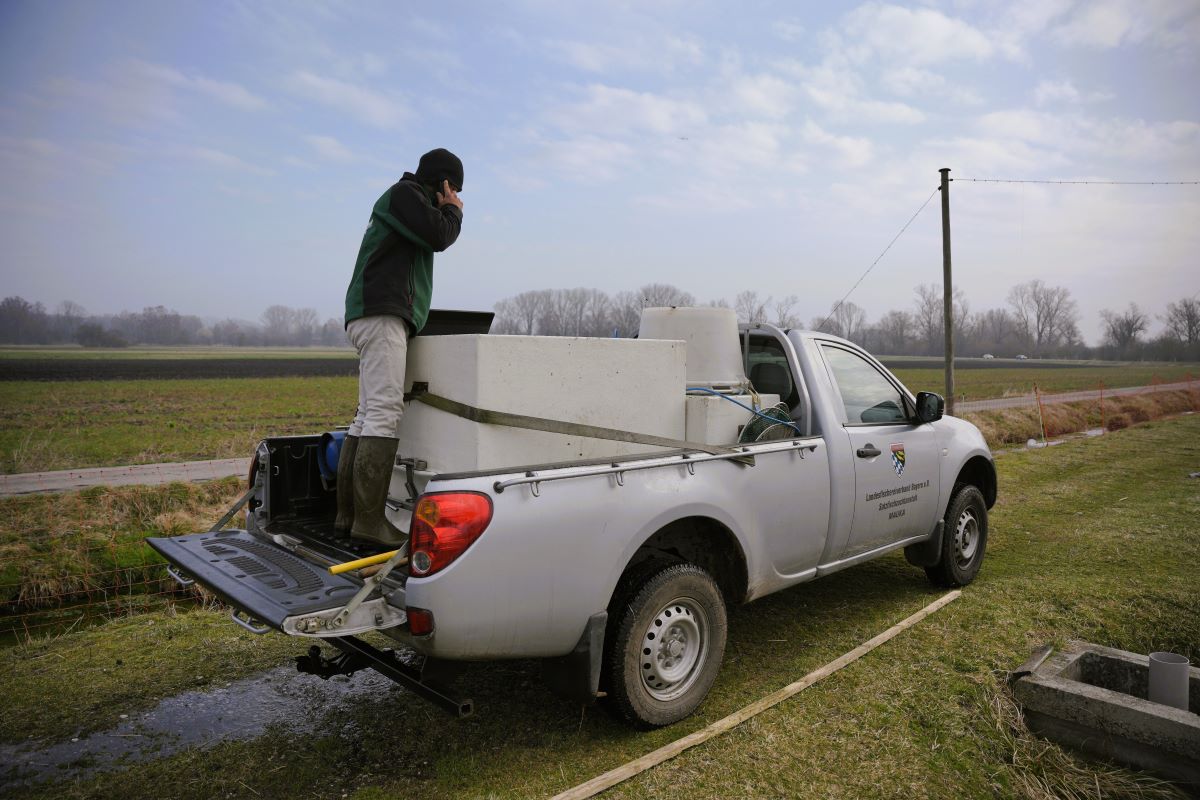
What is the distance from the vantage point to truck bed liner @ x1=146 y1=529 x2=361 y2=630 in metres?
2.93

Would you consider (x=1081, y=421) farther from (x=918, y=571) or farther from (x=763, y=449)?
(x=763, y=449)

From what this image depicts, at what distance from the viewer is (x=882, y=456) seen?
4762mm

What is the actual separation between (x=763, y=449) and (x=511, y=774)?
6.53 ft

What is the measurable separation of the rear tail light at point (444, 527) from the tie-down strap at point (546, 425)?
22.9 inches

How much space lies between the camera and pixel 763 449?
4.00 m

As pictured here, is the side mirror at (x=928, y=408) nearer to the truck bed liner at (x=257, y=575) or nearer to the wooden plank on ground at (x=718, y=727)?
the wooden plank on ground at (x=718, y=727)

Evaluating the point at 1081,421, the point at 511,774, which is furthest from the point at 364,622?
the point at 1081,421

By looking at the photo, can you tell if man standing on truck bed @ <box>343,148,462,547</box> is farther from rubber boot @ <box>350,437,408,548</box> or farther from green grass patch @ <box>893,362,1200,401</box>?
green grass patch @ <box>893,362,1200,401</box>

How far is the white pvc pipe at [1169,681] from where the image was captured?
3734mm

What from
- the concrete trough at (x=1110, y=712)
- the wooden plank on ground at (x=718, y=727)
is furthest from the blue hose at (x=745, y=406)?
the concrete trough at (x=1110, y=712)

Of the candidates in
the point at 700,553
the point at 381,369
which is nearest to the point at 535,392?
the point at 381,369

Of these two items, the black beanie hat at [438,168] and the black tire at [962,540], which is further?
the black tire at [962,540]

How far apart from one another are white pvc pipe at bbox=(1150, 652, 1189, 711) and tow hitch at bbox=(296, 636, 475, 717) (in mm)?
3424

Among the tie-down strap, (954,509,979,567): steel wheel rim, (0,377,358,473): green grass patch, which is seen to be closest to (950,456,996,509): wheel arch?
(954,509,979,567): steel wheel rim
